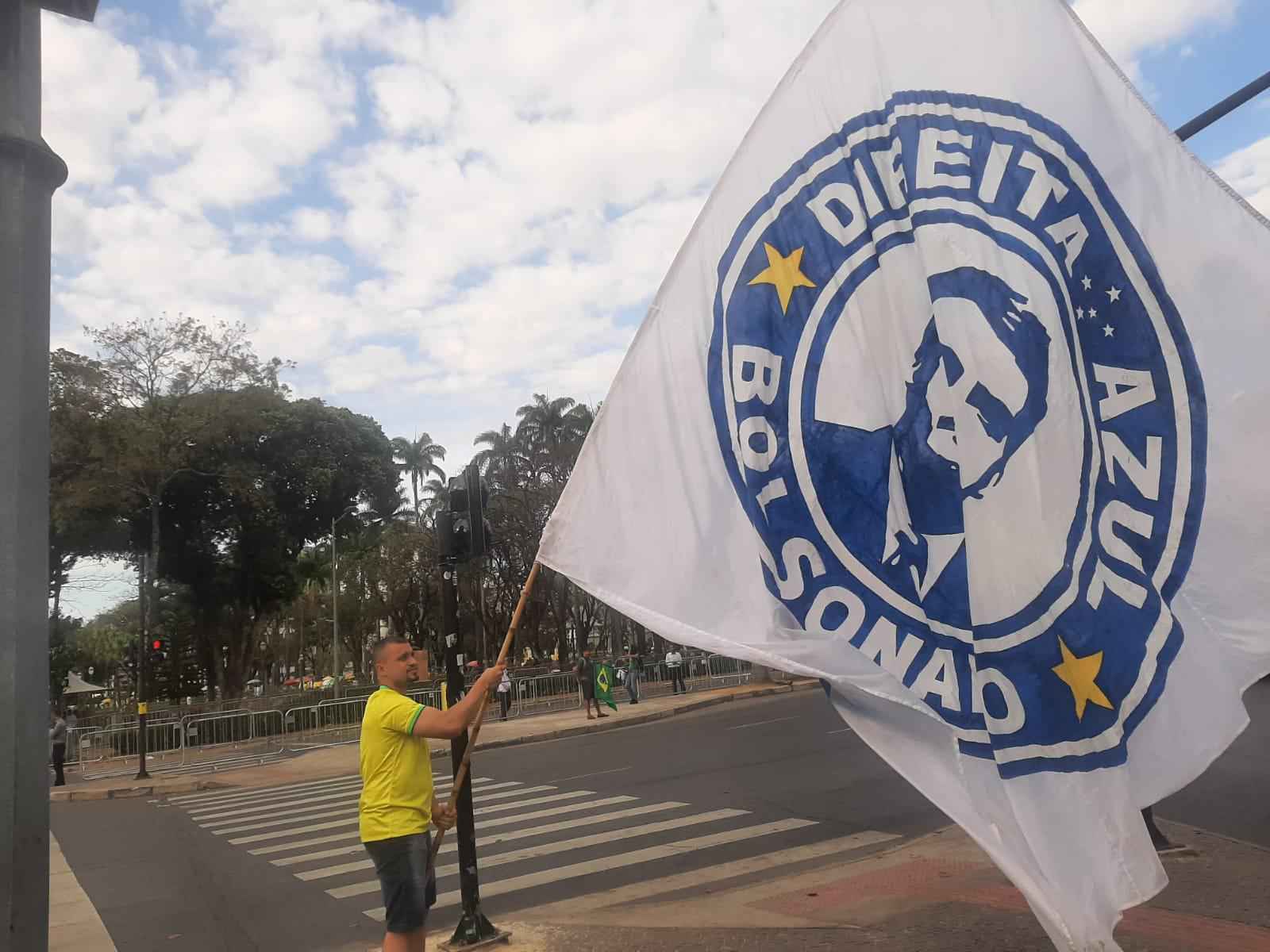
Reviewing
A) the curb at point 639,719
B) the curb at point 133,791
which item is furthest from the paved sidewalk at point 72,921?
the curb at point 639,719

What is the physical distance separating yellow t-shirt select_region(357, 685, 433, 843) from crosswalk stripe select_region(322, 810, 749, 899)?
439 centimetres

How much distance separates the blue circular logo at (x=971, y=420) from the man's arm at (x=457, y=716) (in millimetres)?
1254

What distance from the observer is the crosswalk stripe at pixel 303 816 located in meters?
13.2

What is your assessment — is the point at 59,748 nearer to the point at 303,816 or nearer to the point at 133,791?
the point at 133,791

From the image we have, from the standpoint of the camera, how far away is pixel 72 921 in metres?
8.54

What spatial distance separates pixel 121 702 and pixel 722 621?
45.8 metres

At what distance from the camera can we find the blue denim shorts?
4.91 meters

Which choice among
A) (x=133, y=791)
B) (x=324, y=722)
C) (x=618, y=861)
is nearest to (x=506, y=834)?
(x=618, y=861)

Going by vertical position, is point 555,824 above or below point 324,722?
below

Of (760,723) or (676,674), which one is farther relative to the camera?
(676,674)

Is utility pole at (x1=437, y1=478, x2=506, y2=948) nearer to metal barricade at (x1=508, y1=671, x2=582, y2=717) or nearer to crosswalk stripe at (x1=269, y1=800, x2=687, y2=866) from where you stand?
crosswalk stripe at (x1=269, y1=800, x2=687, y2=866)

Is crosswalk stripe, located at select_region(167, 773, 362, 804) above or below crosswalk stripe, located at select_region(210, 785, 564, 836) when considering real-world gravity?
above

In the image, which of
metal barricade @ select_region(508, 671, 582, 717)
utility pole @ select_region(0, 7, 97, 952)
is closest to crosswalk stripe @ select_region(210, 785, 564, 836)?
utility pole @ select_region(0, 7, 97, 952)

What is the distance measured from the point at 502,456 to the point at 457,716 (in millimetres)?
46110
